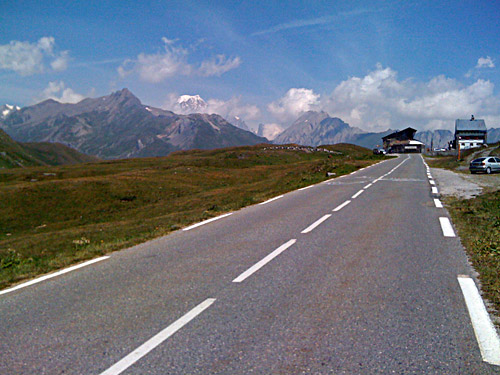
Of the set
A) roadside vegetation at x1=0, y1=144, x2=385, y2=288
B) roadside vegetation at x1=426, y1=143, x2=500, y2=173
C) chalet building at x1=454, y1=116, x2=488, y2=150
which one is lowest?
roadside vegetation at x1=0, y1=144, x2=385, y2=288

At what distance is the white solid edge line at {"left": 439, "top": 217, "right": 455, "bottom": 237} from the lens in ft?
35.1

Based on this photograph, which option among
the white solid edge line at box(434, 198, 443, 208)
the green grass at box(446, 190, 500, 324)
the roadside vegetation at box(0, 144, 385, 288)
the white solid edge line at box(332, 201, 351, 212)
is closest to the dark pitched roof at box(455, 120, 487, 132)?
the roadside vegetation at box(0, 144, 385, 288)

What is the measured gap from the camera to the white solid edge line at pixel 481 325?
14.2ft

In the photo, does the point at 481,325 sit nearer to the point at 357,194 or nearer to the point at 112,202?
the point at 357,194

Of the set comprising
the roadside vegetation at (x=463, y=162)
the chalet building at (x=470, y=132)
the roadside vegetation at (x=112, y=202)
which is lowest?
the roadside vegetation at (x=112, y=202)

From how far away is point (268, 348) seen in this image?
4.58 meters

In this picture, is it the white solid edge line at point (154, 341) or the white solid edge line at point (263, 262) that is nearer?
the white solid edge line at point (154, 341)

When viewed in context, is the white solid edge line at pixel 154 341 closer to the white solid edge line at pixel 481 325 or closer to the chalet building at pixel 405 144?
the white solid edge line at pixel 481 325

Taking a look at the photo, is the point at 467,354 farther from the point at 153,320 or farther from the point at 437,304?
the point at 153,320

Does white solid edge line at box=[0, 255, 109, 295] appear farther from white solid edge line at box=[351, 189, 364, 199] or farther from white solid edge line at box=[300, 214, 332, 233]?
white solid edge line at box=[351, 189, 364, 199]

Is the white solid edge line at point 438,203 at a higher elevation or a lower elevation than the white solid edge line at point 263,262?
lower

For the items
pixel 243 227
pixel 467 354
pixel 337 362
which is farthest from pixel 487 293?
pixel 243 227

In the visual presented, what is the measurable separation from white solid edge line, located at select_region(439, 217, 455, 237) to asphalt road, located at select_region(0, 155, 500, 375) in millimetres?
754

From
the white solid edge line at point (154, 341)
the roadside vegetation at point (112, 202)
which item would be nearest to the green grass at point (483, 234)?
the white solid edge line at point (154, 341)
